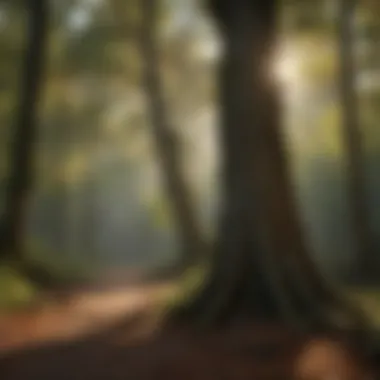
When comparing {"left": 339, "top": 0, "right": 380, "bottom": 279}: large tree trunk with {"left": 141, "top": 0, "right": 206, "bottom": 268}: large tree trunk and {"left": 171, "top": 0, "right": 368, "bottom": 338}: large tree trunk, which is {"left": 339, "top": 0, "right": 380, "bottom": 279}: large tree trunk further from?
{"left": 171, "top": 0, "right": 368, "bottom": 338}: large tree trunk

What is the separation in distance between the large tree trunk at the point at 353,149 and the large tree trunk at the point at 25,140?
3259 mm

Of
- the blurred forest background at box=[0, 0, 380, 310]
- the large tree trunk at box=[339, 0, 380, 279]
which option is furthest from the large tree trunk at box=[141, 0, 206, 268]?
the large tree trunk at box=[339, 0, 380, 279]

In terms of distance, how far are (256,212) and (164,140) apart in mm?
3631

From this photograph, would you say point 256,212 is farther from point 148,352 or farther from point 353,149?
point 353,149

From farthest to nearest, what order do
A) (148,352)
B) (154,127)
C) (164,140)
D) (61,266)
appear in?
(154,127) → (164,140) → (61,266) → (148,352)

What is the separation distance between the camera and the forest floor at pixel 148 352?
14.6 feet

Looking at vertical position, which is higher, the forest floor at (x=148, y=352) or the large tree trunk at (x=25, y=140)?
the large tree trunk at (x=25, y=140)

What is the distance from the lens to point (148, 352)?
489cm

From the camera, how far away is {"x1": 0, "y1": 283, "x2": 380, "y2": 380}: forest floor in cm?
445

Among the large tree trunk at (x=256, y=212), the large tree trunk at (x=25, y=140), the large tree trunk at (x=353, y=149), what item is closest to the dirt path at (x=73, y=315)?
the large tree trunk at (x=256, y=212)

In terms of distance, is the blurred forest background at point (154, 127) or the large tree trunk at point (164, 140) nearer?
the blurred forest background at point (154, 127)

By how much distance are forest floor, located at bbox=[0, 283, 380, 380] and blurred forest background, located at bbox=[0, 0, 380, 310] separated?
1.36 meters

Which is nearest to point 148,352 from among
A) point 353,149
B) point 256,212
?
point 256,212

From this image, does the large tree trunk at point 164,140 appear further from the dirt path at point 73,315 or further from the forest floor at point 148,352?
the forest floor at point 148,352
